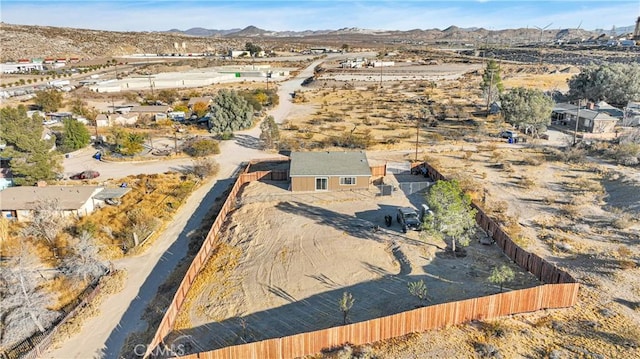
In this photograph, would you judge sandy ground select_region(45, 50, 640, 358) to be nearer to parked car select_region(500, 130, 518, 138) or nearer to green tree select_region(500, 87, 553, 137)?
parked car select_region(500, 130, 518, 138)

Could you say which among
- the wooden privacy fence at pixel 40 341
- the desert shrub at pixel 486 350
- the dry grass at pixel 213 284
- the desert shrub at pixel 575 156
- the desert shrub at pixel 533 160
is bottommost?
the wooden privacy fence at pixel 40 341

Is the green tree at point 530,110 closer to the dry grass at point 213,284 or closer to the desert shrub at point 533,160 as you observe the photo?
the desert shrub at point 533,160

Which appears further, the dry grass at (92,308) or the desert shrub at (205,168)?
the desert shrub at (205,168)

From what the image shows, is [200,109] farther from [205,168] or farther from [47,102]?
[205,168]

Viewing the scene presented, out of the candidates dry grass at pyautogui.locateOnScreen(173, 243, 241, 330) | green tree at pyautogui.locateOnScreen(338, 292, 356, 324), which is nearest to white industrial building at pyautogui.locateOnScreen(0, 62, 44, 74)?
dry grass at pyautogui.locateOnScreen(173, 243, 241, 330)

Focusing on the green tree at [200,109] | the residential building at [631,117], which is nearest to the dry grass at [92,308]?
→ the green tree at [200,109]

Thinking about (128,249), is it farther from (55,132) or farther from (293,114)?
(293,114)

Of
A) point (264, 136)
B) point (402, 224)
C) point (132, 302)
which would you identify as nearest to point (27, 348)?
point (132, 302)
